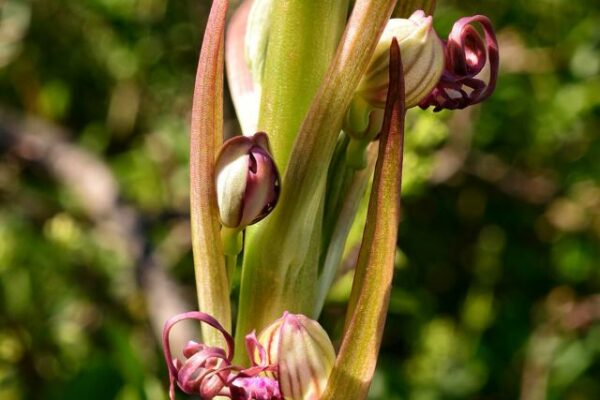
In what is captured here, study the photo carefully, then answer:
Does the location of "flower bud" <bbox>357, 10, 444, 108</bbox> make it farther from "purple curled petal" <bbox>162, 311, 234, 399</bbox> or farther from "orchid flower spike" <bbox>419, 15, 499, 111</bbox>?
"purple curled petal" <bbox>162, 311, 234, 399</bbox>

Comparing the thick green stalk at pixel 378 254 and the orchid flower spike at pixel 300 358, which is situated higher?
the thick green stalk at pixel 378 254

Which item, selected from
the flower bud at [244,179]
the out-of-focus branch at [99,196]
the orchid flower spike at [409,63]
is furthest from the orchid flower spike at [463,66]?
the out-of-focus branch at [99,196]

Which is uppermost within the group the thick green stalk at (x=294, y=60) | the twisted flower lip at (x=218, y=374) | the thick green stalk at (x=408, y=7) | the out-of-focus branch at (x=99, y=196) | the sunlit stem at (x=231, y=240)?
the thick green stalk at (x=408, y=7)

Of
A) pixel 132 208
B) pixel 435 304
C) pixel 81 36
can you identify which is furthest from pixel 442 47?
pixel 81 36

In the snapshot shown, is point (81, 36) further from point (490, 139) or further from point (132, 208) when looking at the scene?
point (490, 139)

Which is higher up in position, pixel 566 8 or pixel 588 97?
pixel 566 8

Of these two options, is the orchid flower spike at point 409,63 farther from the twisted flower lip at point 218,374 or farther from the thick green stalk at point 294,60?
the twisted flower lip at point 218,374
